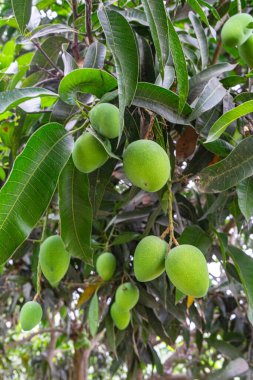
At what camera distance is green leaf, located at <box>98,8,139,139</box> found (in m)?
0.68

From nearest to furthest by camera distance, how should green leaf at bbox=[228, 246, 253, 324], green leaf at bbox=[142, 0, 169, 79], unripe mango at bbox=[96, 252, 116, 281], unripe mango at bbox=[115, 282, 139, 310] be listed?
green leaf at bbox=[142, 0, 169, 79] < green leaf at bbox=[228, 246, 253, 324] < unripe mango at bbox=[115, 282, 139, 310] < unripe mango at bbox=[96, 252, 116, 281]

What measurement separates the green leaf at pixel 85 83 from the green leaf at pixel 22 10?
12.6 inches

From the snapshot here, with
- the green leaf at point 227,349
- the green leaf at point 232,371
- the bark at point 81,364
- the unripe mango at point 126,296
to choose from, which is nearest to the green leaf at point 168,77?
the unripe mango at point 126,296

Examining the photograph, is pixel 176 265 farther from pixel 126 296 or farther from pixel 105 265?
pixel 105 265

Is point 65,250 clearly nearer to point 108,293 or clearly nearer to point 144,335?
point 108,293

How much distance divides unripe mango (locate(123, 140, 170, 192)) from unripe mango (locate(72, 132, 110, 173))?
45 mm

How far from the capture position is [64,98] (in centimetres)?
77

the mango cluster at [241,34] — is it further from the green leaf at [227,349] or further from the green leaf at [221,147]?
the green leaf at [227,349]

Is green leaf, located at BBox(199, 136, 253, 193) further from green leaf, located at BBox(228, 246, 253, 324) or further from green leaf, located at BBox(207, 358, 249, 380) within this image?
green leaf, located at BBox(207, 358, 249, 380)

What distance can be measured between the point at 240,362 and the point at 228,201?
584 mm

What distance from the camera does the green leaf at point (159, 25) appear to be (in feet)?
2.21

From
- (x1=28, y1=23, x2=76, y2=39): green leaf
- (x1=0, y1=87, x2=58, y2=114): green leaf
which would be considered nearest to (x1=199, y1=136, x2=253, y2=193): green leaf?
(x1=0, y1=87, x2=58, y2=114): green leaf

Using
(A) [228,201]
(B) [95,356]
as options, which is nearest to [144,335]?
(A) [228,201]

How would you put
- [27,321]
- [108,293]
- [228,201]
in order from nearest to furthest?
[27,321]
[228,201]
[108,293]
